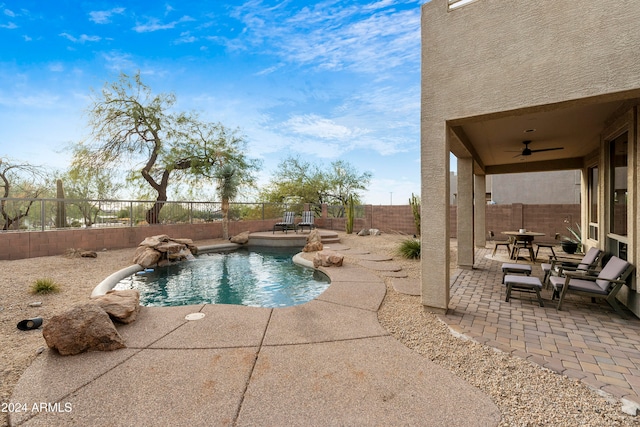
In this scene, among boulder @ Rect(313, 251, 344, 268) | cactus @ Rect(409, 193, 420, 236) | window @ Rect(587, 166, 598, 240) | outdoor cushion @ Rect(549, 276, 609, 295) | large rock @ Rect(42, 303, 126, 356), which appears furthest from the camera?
cactus @ Rect(409, 193, 420, 236)

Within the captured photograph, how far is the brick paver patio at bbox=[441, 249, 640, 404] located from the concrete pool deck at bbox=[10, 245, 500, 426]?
99cm

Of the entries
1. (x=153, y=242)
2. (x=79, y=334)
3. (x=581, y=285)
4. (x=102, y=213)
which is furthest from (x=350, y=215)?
(x=79, y=334)

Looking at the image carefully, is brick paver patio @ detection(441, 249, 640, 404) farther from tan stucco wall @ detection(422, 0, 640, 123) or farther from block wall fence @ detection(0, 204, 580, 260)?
block wall fence @ detection(0, 204, 580, 260)

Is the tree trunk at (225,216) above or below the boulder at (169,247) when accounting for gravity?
above

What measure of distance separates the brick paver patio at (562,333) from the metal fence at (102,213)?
10.7 m

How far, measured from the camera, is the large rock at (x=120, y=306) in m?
3.27

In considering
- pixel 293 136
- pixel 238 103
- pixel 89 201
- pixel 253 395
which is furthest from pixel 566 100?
pixel 293 136

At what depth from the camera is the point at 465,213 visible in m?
6.57

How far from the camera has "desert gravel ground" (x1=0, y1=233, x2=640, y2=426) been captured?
1881mm

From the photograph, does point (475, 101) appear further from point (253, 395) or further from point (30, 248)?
point (30, 248)

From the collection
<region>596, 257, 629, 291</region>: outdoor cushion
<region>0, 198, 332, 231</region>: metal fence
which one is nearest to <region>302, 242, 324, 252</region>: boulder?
<region>0, 198, 332, 231</region>: metal fence

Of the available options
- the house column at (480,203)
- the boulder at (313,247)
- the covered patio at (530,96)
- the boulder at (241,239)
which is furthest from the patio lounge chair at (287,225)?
the covered patio at (530,96)

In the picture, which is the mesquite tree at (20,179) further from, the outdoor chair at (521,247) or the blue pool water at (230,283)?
the outdoor chair at (521,247)

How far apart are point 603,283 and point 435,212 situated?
8.22 feet
